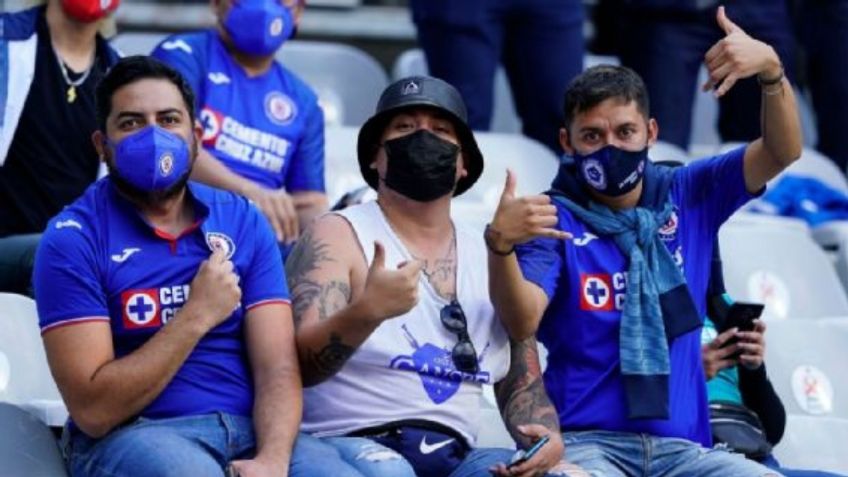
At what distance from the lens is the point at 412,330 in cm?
492

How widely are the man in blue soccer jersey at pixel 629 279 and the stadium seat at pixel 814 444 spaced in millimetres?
725

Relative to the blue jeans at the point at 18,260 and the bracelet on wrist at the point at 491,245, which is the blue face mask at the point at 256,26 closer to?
the blue jeans at the point at 18,260

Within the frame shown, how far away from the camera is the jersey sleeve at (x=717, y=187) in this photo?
5238 mm

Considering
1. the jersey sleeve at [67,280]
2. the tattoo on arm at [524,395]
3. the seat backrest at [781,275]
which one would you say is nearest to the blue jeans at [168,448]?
the jersey sleeve at [67,280]

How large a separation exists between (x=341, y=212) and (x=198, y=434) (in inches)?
29.6

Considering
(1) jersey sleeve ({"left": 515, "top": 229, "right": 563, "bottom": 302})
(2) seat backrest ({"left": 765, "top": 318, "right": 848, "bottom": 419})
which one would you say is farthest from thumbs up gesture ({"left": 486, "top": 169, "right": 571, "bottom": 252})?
(2) seat backrest ({"left": 765, "top": 318, "right": 848, "bottom": 419})

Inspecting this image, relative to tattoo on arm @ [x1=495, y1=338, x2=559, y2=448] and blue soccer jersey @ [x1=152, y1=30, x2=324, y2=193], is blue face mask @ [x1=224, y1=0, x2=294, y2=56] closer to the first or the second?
blue soccer jersey @ [x1=152, y1=30, x2=324, y2=193]

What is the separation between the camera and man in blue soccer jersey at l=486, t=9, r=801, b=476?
16.2 ft

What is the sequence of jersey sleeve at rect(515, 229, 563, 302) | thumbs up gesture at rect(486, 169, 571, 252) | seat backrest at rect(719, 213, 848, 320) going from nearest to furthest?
thumbs up gesture at rect(486, 169, 571, 252) < jersey sleeve at rect(515, 229, 563, 302) < seat backrest at rect(719, 213, 848, 320)

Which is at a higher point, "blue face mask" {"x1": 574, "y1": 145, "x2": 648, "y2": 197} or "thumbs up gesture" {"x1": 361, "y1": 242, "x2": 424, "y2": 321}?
"blue face mask" {"x1": 574, "y1": 145, "x2": 648, "y2": 197}

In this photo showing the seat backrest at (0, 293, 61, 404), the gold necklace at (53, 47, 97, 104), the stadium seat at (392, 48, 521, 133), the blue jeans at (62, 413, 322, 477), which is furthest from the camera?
the stadium seat at (392, 48, 521, 133)

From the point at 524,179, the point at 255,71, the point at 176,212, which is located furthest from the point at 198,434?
the point at 524,179

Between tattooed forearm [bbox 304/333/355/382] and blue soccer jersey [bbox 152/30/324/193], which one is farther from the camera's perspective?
blue soccer jersey [bbox 152/30/324/193]

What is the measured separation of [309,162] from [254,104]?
255mm
